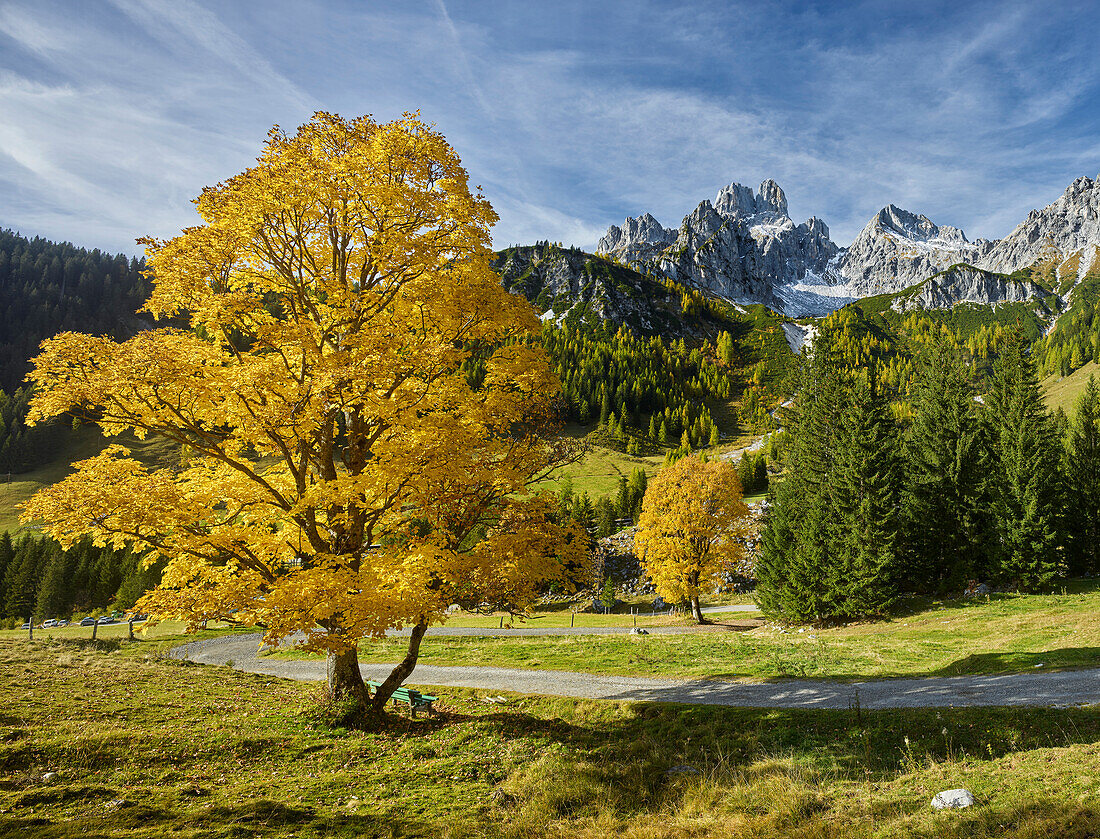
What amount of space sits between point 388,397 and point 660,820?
31.5 ft

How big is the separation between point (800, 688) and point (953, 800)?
9601 millimetres

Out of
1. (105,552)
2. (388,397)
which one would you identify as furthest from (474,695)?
(105,552)

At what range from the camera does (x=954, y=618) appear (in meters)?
27.9

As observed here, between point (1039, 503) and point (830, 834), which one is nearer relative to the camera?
point (830, 834)

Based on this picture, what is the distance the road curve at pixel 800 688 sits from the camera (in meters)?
13.1

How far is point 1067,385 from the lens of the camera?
517 ft

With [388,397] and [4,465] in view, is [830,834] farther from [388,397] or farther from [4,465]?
[4,465]

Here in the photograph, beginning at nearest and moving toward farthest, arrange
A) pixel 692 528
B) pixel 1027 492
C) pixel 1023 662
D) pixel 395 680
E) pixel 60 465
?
pixel 395 680, pixel 1023 662, pixel 1027 492, pixel 692 528, pixel 60 465

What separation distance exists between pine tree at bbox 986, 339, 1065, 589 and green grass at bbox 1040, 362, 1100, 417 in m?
143

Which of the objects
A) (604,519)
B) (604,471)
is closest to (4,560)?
(604,519)

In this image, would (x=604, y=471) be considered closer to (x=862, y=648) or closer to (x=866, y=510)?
(x=866, y=510)

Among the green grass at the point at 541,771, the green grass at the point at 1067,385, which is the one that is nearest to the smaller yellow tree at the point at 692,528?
the green grass at the point at 541,771

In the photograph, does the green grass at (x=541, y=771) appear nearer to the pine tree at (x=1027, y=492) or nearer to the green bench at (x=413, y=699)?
the green bench at (x=413, y=699)

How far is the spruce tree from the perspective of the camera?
34.7m
